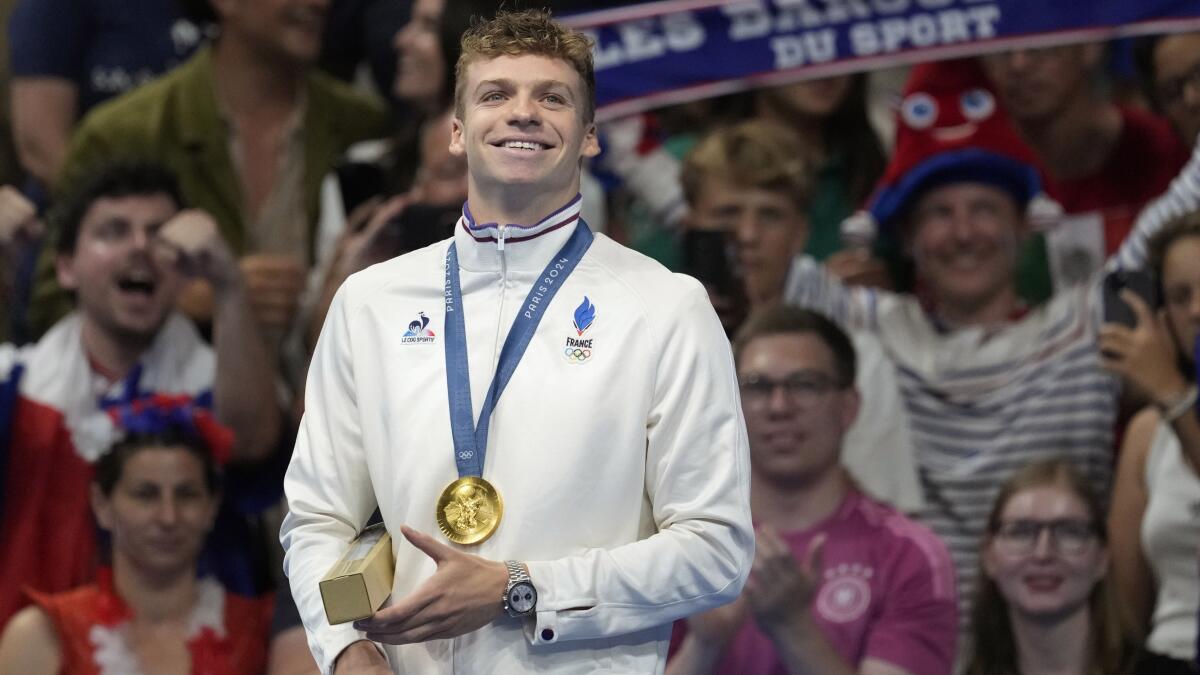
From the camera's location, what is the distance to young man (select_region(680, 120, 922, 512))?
5160 mm

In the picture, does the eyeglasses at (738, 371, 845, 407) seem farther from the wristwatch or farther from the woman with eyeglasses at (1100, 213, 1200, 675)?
the wristwatch

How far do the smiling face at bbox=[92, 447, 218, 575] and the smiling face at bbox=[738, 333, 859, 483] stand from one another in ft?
4.96

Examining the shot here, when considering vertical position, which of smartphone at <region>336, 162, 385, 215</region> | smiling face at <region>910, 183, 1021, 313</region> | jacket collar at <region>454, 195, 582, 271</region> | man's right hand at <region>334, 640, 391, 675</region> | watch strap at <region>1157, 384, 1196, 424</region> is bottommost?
watch strap at <region>1157, 384, 1196, 424</region>

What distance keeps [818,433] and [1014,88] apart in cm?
161

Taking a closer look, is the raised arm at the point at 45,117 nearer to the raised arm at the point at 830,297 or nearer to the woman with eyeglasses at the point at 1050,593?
the raised arm at the point at 830,297

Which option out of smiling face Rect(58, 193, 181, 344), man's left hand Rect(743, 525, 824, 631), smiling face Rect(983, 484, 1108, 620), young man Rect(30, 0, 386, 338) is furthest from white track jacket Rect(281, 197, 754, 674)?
young man Rect(30, 0, 386, 338)

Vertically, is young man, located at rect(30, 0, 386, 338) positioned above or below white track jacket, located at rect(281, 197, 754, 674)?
above

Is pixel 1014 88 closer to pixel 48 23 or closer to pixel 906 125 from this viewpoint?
pixel 906 125

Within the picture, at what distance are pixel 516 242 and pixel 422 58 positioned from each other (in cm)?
312

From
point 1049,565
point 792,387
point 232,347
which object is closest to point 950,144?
point 792,387

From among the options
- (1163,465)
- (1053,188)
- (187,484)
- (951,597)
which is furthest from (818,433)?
(187,484)

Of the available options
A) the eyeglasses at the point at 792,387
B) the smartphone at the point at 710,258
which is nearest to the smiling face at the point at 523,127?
the eyeglasses at the point at 792,387

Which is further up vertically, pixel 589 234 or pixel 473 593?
pixel 589 234

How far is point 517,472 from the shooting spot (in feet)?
8.89
